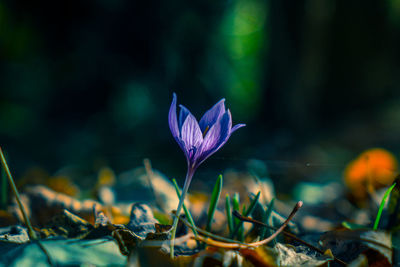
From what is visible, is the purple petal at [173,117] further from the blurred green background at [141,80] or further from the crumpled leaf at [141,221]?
the blurred green background at [141,80]

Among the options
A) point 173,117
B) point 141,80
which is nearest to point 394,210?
point 173,117

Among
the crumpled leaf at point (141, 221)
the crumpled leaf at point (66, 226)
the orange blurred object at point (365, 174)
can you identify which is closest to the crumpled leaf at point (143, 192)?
the crumpled leaf at point (141, 221)

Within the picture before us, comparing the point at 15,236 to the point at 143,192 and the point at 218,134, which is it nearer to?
the point at 218,134

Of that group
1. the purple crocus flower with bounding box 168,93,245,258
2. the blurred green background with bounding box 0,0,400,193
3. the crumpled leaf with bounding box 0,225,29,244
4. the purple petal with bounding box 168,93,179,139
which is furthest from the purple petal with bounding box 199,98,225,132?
the blurred green background with bounding box 0,0,400,193

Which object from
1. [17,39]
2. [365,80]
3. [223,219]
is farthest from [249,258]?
[365,80]

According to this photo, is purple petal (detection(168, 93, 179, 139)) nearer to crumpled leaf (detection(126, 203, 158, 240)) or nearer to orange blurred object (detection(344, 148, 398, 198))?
crumpled leaf (detection(126, 203, 158, 240))

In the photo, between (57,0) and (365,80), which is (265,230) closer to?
(57,0)

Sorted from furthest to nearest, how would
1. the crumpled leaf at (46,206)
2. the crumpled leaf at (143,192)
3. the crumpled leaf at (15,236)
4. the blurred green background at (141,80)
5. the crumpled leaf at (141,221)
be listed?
the blurred green background at (141,80) → the crumpled leaf at (143,192) → the crumpled leaf at (46,206) → the crumpled leaf at (141,221) → the crumpled leaf at (15,236)
